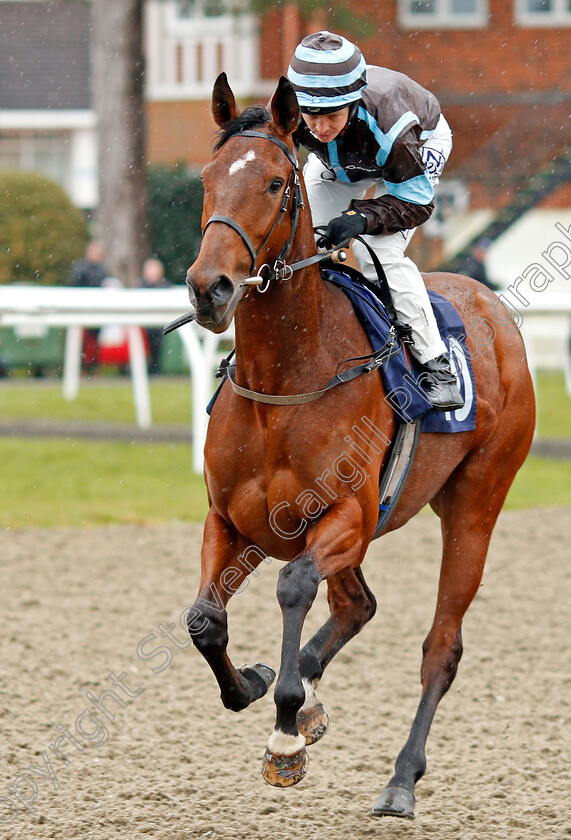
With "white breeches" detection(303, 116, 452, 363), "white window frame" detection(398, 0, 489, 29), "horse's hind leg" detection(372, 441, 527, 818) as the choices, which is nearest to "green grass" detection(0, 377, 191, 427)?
"horse's hind leg" detection(372, 441, 527, 818)

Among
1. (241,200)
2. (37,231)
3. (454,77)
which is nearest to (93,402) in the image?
(37,231)

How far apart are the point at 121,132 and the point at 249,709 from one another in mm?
12701

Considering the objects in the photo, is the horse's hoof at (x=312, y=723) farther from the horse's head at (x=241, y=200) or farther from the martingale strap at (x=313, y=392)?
the horse's head at (x=241, y=200)

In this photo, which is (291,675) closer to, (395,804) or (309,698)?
(309,698)

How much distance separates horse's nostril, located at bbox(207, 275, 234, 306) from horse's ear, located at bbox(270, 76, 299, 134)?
60cm

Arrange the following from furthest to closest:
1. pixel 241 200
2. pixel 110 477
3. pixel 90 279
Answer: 1. pixel 90 279
2. pixel 110 477
3. pixel 241 200

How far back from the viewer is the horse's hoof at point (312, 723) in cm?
395

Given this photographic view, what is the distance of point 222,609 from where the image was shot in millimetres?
3705

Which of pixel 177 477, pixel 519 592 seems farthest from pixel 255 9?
pixel 519 592

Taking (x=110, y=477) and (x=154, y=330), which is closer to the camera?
(x=110, y=477)

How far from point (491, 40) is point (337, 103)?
18808 millimetres

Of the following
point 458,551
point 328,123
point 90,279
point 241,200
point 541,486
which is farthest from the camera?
point 90,279

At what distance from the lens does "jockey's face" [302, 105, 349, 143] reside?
3.76 metres

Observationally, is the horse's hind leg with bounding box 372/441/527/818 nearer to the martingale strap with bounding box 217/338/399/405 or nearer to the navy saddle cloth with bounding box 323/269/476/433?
the navy saddle cloth with bounding box 323/269/476/433
